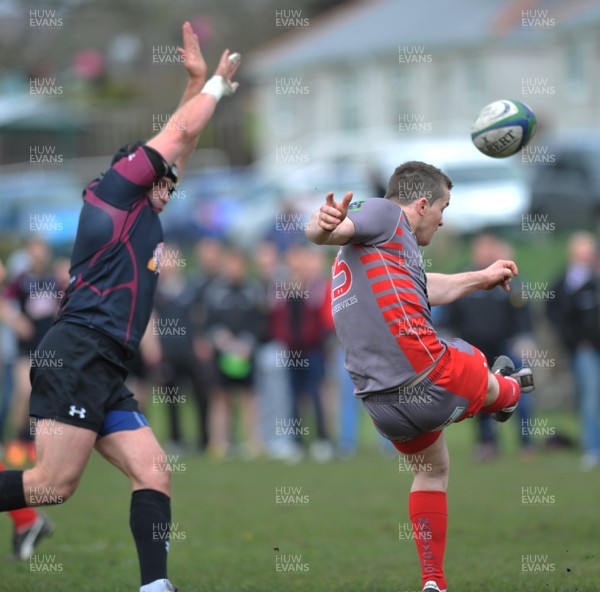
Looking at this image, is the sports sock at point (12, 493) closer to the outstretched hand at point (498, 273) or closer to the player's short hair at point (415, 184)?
the player's short hair at point (415, 184)

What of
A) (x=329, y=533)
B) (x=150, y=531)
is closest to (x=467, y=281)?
(x=150, y=531)

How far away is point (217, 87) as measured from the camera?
22.4 feet

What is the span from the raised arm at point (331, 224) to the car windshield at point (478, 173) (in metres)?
20.4

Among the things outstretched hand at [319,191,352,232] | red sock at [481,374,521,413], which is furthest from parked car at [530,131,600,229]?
outstretched hand at [319,191,352,232]

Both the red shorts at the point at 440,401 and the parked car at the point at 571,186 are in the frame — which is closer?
the red shorts at the point at 440,401

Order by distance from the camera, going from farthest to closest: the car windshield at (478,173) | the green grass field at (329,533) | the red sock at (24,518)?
the car windshield at (478,173) → the red sock at (24,518) → the green grass field at (329,533)

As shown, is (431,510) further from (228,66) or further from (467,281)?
(228,66)

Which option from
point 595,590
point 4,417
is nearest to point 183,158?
point 595,590

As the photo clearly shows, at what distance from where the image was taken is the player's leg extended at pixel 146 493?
6.05m

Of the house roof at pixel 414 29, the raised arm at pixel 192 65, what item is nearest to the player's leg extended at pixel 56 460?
the raised arm at pixel 192 65

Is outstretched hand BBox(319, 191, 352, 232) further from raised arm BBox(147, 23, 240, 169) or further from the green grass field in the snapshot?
the green grass field

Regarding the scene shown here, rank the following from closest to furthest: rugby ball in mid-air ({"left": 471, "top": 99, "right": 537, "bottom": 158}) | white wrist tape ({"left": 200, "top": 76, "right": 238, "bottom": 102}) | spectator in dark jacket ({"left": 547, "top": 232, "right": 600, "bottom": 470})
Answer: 1. white wrist tape ({"left": 200, "top": 76, "right": 238, "bottom": 102})
2. rugby ball in mid-air ({"left": 471, "top": 99, "right": 537, "bottom": 158})
3. spectator in dark jacket ({"left": 547, "top": 232, "right": 600, "bottom": 470})

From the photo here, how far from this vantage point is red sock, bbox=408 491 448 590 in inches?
244

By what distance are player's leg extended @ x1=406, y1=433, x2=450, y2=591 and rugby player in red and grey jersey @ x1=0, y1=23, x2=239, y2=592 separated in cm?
129
